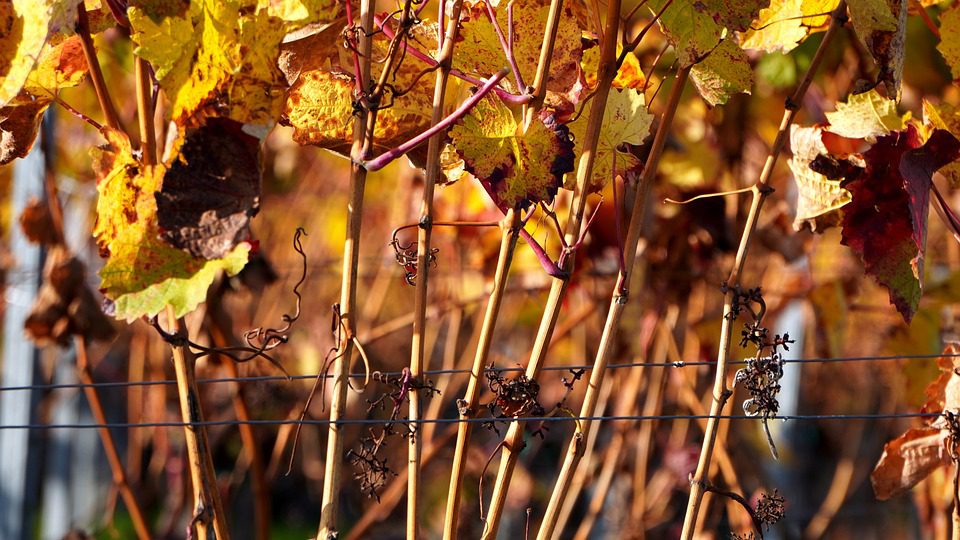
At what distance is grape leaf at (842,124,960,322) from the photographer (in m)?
0.73

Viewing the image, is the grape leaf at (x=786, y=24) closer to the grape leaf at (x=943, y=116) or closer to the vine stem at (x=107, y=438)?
the grape leaf at (x=943, y=116)

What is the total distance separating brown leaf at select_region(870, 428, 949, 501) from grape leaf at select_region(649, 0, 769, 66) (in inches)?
19.1

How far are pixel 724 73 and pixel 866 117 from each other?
0.17 m

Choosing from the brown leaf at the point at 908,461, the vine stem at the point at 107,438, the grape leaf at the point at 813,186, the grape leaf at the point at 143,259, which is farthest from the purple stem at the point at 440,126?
the vine stem at the point at 107,438

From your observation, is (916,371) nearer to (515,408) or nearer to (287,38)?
(515,408)

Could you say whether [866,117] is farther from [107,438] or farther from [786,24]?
[107,438]

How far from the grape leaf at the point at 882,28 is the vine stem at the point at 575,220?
0.17 metres

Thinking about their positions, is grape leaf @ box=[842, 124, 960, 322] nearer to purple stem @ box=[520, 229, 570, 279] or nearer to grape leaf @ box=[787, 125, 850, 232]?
grape leaf @ box=[787, 125, 850, 232]

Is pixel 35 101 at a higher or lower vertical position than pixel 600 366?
higher

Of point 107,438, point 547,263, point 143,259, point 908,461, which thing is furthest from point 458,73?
point 107,438

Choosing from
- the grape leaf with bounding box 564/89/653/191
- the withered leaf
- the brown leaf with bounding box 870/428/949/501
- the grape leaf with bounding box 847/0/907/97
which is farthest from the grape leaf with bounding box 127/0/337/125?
the brown leaf with bounding box 870/428/949/501

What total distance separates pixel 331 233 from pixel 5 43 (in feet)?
9.07

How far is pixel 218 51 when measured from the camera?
1.93 feet

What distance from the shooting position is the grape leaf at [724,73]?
0.70 m
